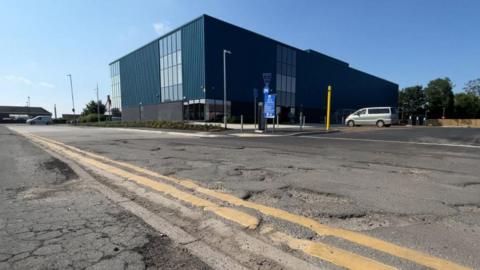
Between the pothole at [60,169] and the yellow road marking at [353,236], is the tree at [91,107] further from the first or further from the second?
the yellow road marking at [353,236]

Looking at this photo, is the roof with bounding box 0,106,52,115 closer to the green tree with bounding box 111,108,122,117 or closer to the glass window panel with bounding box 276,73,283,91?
the green tree with bounding box 111,108,122,117

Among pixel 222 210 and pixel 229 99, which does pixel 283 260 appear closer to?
pixel 222 210

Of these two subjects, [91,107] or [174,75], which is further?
[91,107]

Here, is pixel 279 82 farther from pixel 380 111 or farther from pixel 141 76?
pixel 141 76

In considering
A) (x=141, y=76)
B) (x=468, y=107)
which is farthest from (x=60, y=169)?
(x=468, y=107)

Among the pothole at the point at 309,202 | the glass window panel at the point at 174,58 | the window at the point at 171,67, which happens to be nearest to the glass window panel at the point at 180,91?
the window at the point at 171,67

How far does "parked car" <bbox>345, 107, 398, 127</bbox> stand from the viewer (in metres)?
27.5

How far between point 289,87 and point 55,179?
147 feet

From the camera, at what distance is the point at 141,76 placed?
155 ft

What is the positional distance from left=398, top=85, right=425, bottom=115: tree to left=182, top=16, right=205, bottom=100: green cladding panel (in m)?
63.4

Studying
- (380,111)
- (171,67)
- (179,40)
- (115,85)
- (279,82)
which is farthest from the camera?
(115,85)

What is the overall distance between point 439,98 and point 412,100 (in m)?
6.75

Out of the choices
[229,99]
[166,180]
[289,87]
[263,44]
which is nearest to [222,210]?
[166,180]

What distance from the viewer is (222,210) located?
373 centimetres
